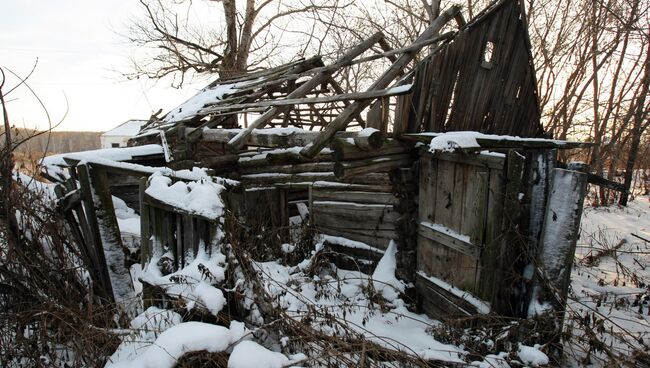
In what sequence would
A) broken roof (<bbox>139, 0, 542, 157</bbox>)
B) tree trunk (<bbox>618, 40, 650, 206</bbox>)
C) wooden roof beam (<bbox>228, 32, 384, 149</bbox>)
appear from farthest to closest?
tree trunk (<bbox>618, 40, 650, 206</bbox>)
wooden roof beam (<bbox>228, 32, 384, 149</bbox>)
broken roof (<bbox>139, 0, 542, 157</bbox>)

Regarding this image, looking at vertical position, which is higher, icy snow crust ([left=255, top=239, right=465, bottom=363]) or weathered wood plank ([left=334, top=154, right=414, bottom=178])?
weathered wood plank ([left=334, top=154, right=414, bottom=178])

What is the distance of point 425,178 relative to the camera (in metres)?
5.55

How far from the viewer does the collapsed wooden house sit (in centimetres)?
412

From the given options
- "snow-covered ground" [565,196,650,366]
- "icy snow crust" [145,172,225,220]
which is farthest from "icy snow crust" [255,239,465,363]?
"snow-covered ground" [565,196,650,366]

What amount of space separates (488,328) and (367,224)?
345cm

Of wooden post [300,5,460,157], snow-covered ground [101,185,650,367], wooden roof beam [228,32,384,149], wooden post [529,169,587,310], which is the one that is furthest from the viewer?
wooden roof beam [228,32,384,149]

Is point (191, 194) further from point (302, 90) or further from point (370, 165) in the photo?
point (302, 90)

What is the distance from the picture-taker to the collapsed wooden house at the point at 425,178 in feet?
13.5

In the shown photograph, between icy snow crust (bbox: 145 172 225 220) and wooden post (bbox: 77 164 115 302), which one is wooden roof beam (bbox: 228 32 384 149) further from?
wooden post (bbox: 77 164 115 302)

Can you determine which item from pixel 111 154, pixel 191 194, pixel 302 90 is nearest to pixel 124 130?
pixel 111 154

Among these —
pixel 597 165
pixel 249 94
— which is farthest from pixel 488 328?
pixel 597 165

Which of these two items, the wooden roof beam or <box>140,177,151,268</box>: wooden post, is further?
the wooden roof beam

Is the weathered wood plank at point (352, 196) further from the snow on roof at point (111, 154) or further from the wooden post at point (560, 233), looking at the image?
the snow on roof at point (111, 154)

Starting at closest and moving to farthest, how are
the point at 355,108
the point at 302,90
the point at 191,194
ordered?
the point at 191,194 < the point at 355,108 < the point at 302,90
